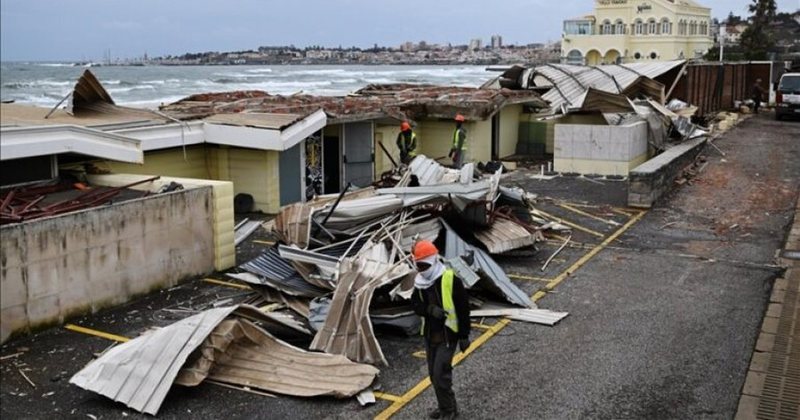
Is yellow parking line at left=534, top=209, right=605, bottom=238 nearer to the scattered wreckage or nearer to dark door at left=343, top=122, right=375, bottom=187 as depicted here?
the scattered wreckage

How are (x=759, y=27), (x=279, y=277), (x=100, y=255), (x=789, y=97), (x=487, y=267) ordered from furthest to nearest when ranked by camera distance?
1. (x=759, y=27)
2. (x=789, y=97)
3. (x=487, y=267)
4. (x=279, y=277)
5. (x=100, y=255)

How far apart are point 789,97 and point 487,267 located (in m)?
29.2

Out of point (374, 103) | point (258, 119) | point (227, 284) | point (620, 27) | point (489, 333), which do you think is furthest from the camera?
point (620, 27)

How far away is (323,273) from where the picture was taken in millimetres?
11289

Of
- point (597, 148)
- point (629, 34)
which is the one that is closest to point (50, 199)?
point (597, 148)

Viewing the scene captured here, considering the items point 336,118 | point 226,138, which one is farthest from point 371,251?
point 336,118

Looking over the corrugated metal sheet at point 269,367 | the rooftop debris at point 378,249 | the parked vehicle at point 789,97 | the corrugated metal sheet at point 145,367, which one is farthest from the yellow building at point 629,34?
the corrugated metal sheet at point 145,367

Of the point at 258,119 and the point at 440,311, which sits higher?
the point at 258,119

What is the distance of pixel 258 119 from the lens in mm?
17938

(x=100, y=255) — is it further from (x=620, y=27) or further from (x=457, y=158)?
(x=620, y=27)

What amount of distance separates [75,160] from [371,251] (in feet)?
19.0

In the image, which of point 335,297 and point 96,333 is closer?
point 335,297

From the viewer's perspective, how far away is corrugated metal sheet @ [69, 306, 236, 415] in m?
8.03

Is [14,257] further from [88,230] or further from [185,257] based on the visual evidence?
[185,257]
